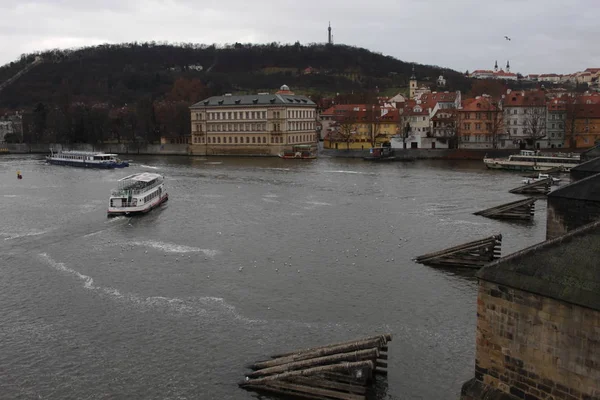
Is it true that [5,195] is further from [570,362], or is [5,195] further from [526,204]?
[570,362]

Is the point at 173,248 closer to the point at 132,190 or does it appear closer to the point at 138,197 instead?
the point at 138,197

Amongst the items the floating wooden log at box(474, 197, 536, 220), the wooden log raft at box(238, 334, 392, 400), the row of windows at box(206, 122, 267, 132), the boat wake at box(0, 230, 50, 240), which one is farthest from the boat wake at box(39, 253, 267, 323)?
the row of windows at box(206, 122, 267, 132)

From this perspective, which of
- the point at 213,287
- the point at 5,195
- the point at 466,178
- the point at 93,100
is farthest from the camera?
the point at 93,100

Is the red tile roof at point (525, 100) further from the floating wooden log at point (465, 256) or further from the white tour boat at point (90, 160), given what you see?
the floating wooden log at point (465, 256)

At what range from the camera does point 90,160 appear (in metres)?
→ 89.2

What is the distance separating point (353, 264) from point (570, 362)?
19.6 metres

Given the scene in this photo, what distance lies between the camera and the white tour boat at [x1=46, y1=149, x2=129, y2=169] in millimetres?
86438

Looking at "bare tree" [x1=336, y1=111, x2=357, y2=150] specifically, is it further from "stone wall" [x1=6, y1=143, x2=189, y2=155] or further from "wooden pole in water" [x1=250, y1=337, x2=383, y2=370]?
"wooden pole in water" [x1=250, y1=337, x2=383, y2=370]

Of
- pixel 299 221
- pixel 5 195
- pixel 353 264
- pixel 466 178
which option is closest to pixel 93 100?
pixel 5 195

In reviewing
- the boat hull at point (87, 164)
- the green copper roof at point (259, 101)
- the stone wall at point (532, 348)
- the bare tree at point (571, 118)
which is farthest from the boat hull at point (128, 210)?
the bare tree at point (571, 118)

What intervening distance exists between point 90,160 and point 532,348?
85404 millimetres

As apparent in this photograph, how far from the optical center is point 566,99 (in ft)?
307

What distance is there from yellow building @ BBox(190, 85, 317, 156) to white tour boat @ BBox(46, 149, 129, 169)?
72.4 feet

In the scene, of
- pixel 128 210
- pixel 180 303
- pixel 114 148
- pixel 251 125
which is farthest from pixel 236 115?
pixel 180 303
